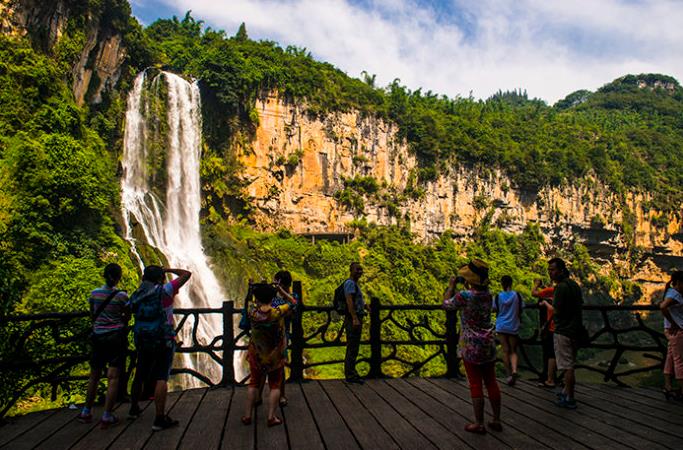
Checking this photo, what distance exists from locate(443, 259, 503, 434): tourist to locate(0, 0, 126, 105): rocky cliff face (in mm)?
23601

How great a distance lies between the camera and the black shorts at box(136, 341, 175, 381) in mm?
4039

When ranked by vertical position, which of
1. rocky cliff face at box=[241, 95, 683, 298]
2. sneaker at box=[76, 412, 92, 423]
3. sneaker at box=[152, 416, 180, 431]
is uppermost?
rocky cliff face at box=[241, 95, 683, 298]

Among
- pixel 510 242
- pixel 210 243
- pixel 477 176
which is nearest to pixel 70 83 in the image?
pixel 210 243

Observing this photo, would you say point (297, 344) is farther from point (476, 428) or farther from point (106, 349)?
point (476, 428)

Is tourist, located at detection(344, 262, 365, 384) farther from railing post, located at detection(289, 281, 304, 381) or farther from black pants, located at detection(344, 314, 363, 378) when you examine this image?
railing post, located at detection(289, 281, 304, 381)

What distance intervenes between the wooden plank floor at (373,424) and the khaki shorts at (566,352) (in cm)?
47

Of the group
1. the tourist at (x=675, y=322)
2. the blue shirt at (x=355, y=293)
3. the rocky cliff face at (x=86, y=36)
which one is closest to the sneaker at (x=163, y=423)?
the blue shirt at (x=355, y=293)

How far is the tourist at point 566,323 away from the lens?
466cm

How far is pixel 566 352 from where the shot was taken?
4707mm

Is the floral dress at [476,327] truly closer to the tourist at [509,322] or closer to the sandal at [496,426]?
the sandal at [496,426]

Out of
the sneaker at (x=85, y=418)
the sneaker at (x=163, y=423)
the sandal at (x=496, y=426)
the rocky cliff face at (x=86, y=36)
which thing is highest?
the rocky cliff face at (x=86, y=36)

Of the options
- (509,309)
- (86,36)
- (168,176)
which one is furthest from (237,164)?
(509,309)

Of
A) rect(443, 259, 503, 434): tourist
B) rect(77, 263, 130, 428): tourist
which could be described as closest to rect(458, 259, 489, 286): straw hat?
rect(443, 259, 503, 434): tourist

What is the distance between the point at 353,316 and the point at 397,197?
134 ft
